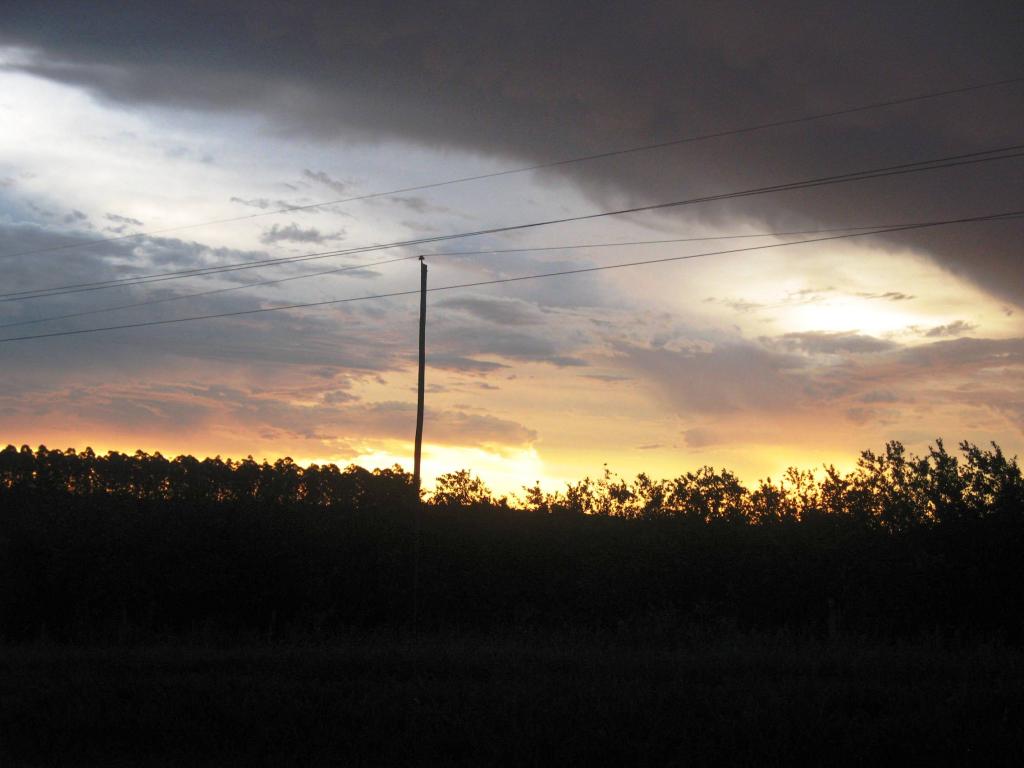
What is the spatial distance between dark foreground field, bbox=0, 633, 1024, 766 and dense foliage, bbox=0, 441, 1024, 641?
6.39 metres

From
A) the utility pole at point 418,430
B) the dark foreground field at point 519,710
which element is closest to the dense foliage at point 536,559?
the utility pole at point 418,430

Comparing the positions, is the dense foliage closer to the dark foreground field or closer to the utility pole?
the utility pole

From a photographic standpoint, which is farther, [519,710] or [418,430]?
[418,430]

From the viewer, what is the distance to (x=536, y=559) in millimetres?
25547

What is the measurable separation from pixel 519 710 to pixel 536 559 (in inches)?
553

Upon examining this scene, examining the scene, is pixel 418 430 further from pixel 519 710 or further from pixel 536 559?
pixel 519 710

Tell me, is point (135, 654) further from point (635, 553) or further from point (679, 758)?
point (635, 553)

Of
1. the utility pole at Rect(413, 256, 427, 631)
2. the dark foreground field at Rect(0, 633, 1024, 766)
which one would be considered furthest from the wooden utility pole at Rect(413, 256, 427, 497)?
the dark foreground field at Rect(0, 633, 1024, 766)

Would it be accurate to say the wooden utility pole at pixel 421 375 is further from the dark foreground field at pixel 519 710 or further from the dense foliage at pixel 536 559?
the dark foreground field at pixel 519 710

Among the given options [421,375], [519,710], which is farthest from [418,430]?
[519,710]

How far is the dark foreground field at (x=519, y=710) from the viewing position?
418 inches

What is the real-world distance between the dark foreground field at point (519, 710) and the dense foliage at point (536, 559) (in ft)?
21.0

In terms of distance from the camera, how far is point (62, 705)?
1238 centimetres

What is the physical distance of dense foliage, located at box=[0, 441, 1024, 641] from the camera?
2181cm
